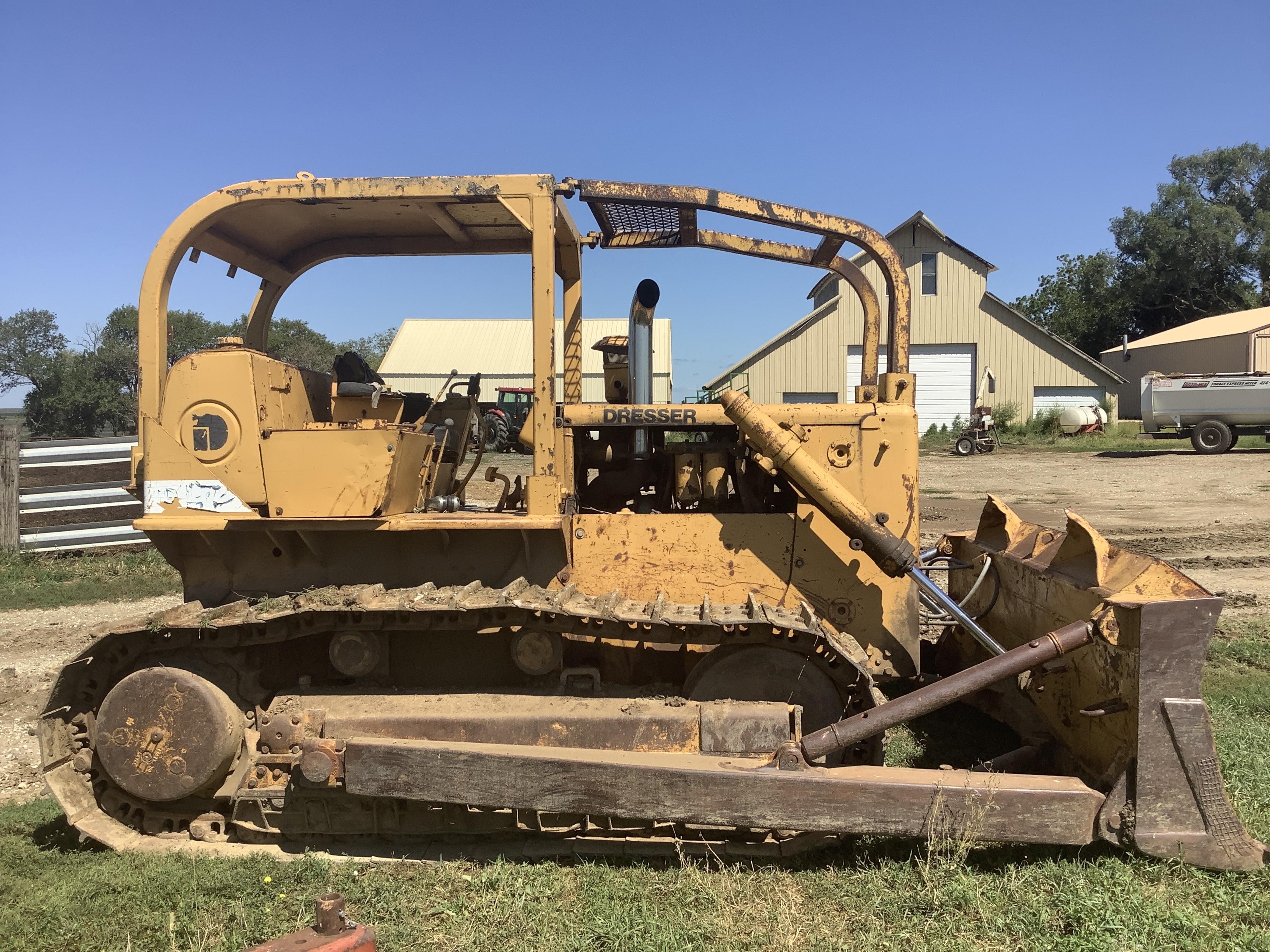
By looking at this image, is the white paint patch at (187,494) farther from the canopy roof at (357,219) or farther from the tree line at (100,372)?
the tree line at (100,372)

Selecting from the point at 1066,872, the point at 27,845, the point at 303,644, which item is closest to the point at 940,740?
the point at 1066,872

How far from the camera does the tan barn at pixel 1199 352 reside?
35844 millimetres

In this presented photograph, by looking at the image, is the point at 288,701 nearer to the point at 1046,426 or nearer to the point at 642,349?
the point at 642,349

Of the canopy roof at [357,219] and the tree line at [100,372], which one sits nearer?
the canopy roof at [357,219]

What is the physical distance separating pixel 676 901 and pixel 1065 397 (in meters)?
34.4

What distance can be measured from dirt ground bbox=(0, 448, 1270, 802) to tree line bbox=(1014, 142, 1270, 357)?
112 ft

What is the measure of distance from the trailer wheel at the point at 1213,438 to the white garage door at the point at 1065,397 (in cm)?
922

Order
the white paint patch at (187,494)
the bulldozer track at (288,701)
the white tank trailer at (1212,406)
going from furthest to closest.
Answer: the white tank trailer at (1212,406) < the white paint patch at (187,494) < the bulldozer track at (288,701)

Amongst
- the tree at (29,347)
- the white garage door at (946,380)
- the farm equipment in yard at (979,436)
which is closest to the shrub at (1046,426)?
the farm equipment in yard at (979,436)

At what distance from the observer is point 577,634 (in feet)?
13.0

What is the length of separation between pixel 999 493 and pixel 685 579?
14.6 m

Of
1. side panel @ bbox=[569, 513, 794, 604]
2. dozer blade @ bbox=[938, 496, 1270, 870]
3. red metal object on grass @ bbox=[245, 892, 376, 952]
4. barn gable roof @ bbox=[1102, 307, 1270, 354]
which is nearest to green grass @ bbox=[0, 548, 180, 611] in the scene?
side panel @ bbox=[569, 513, 794, 604]

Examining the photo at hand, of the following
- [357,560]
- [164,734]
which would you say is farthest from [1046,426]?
[164,734]

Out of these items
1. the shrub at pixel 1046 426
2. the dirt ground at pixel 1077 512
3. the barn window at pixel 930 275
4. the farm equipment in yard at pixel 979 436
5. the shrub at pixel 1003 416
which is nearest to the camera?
the dirt ground at pixel 1077 512
